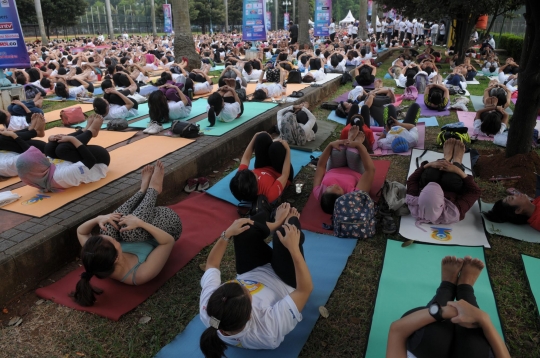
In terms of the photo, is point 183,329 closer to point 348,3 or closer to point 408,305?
point 408,305

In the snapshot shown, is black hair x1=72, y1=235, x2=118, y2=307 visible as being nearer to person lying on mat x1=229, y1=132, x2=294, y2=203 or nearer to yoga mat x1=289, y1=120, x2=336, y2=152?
person lying on mat x1=229, y1=132, x2=294, y2=203

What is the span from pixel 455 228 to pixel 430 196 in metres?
0.44

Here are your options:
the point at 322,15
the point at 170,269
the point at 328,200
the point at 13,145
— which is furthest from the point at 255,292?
the point at 322,15

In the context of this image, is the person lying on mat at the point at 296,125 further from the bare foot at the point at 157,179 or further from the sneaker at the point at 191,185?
the bare foot at the point at 157,179

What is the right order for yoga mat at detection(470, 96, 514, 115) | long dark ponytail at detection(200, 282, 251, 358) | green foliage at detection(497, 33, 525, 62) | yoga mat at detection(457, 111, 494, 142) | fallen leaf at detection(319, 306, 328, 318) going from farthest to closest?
green foliage at detection(497, 33, 525, 62), yoga mat at detection(470, 96, 514, 115), yoga mat at detection(457, 111, 494, 142), fallen leaf at detection(319, 306, 328, 318), long dark ponytail at detection(200, 282, 251, 358)

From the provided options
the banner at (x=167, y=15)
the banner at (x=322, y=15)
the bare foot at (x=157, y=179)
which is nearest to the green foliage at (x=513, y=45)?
the banner at (x=322, y=15)

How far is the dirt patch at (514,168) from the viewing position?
4613 mm

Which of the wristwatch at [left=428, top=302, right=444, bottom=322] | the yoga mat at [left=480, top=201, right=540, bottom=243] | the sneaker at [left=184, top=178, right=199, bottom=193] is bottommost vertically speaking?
the sneaker at [left=184, top=178, right=199, bottom=193]

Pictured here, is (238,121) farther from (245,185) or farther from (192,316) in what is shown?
(192,316)

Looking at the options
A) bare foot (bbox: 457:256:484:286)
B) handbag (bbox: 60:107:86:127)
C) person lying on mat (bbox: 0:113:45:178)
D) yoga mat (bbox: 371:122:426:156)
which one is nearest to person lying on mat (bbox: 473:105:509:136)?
yoga mat (bbox: 371:122:426:156)

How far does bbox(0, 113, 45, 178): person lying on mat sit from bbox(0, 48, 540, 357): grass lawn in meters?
2.50

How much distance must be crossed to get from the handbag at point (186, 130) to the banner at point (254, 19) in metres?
9.12

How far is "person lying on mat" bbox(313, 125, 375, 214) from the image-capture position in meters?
3.87

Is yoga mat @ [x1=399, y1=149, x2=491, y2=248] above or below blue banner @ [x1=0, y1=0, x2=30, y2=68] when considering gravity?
below
